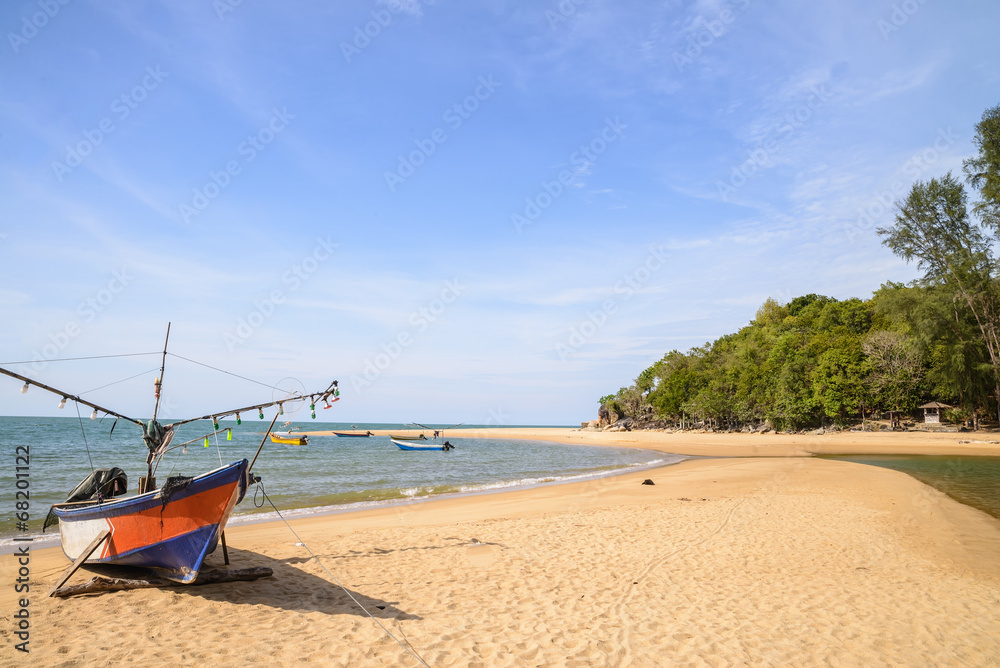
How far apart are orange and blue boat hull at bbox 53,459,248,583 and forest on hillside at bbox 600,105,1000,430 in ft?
143

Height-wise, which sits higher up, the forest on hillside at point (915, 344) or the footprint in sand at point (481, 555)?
the forest on hillside at point (915, 344)

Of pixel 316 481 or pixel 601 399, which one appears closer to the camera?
pixel 316 481

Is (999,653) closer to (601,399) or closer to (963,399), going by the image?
(963,399)

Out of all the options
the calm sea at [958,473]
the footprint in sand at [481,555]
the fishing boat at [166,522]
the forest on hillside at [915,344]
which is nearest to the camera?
the fishing boat at [166,522]

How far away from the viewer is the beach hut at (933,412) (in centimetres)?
4044

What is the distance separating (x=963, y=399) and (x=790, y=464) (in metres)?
23.6

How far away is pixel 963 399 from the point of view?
38.4 meters

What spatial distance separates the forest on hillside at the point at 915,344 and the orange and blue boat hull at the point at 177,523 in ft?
143

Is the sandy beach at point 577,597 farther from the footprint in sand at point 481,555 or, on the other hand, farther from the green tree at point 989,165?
the green tree at point 989,165

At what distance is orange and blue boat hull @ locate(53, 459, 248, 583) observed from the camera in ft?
22.5

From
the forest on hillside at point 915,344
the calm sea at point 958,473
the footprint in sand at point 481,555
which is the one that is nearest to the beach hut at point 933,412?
the forest on hillside at point 915,344

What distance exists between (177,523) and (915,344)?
49662mm

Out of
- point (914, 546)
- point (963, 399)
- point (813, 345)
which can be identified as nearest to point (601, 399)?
point (813, 345)

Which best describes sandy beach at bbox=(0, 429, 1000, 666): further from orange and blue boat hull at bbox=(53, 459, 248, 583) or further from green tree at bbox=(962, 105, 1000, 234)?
green tree at bbox=(962, 105, 1000, 234)
